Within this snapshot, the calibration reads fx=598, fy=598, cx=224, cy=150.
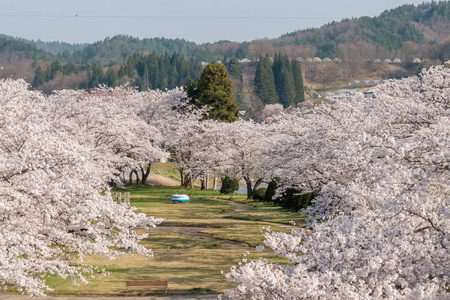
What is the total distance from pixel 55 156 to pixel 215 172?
156ft

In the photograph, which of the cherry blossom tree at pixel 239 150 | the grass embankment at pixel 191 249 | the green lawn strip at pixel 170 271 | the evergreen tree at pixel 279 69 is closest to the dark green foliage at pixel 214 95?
the cherry blossom tree at pixel 239 150

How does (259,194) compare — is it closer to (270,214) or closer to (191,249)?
(270,214)

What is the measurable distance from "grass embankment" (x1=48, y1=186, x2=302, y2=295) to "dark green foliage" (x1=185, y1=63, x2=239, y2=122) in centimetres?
2323

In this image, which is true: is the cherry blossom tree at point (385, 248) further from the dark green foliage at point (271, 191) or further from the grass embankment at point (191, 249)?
the dark green foliage at point (271, 191)

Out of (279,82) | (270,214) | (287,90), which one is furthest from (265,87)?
(270,214)

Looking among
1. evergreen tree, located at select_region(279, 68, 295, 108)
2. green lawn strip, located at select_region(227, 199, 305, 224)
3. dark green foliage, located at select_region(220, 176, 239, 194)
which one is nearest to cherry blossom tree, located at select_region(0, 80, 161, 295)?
green lawn strip, located at select_region(227, 199, 305, 224)

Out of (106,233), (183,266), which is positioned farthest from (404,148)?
(183,266)

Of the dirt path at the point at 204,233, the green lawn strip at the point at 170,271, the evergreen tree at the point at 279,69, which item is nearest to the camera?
the green lawn strip at the point at 170,271

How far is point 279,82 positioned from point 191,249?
517ft

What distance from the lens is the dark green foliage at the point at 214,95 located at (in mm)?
76812

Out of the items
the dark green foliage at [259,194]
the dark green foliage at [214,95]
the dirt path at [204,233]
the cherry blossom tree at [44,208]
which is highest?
the dark green foliage at [214,95]

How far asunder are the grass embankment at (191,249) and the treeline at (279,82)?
119 metres

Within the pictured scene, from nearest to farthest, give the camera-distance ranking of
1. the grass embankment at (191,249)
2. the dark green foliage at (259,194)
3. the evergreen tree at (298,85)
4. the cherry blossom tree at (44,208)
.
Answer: the cherry blossom tree at (44,208) → the grass embankment at (191,249) → the dark green foliage at (259,194) → the evergreen tree at (298,85)

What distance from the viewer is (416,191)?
1139 centimetres
